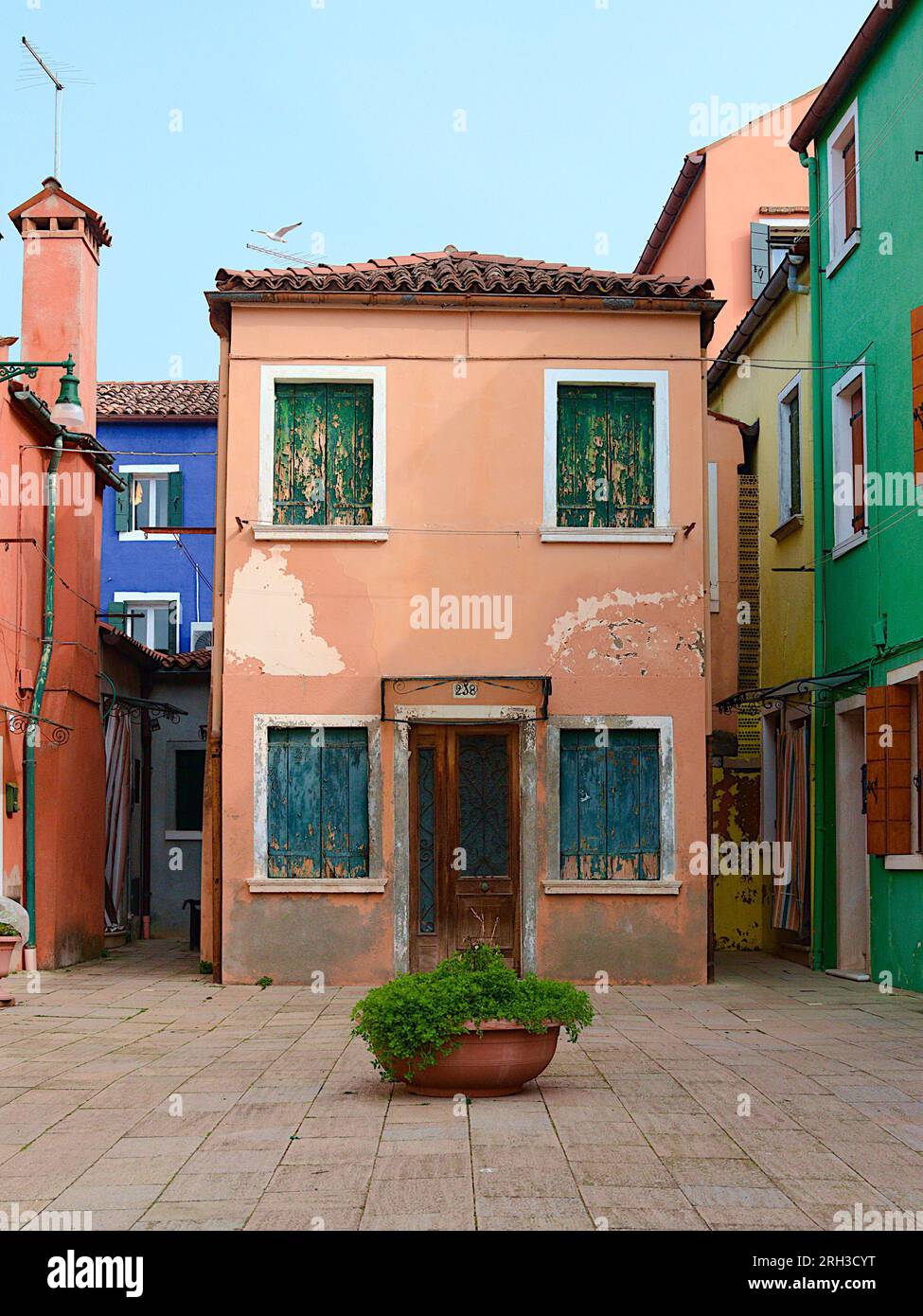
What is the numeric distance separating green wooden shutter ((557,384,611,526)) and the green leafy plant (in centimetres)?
743

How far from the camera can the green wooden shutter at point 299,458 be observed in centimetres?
1517

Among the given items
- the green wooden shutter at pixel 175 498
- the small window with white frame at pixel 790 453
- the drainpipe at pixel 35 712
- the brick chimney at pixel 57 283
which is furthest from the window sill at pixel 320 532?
the green wooden shutter at pixel 175 498

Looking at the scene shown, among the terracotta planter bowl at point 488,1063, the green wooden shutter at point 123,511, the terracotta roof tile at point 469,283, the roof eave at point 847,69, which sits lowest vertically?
the terracotta planter bowl at point 488,1063

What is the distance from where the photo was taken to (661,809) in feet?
48.7

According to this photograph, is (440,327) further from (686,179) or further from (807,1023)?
(686,179)

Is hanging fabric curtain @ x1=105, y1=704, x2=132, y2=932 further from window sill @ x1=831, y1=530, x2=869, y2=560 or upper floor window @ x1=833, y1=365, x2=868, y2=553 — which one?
upper floor window @ x1=833, y1=365, x2=868, y2=553

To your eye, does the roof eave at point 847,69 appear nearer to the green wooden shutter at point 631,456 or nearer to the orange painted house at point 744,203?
the green wooden shutter at point 631,456

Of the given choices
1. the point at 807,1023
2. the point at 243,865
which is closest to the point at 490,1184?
the point at 807,1023

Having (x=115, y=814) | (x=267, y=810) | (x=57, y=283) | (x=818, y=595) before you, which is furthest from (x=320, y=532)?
(x=115, y=814)

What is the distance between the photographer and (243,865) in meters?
14.8

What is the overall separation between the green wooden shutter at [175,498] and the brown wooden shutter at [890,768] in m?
19.7

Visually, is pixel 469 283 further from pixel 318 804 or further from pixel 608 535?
pixel 318 804

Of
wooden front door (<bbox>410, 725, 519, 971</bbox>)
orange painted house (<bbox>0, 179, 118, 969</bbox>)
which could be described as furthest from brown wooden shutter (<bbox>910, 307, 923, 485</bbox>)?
orange painted house (<bbox>0, 179, 118, 969</bbox>)
